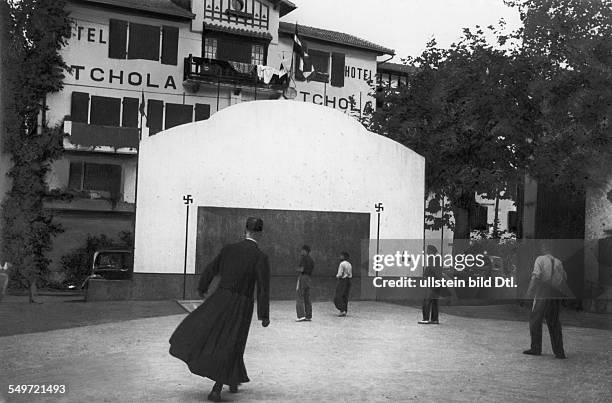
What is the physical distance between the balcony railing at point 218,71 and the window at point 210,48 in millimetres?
264

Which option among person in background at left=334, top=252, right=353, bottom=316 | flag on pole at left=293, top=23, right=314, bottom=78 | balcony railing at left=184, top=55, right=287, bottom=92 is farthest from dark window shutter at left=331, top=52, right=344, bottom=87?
person in background at left=334, top=252, right=353, bottom=316

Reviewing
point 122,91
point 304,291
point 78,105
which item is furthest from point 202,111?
point 304,291

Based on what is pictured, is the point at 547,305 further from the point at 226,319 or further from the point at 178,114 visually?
the point at 178,114

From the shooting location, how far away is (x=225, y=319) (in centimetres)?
720

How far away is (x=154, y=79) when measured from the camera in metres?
27.4

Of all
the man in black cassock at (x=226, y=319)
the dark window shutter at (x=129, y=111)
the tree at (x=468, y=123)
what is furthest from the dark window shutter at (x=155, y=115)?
the man in black cassock at (x=226, y=319)

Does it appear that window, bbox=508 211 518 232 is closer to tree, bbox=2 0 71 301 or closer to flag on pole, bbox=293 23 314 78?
flag on pole, bbox=293 23 314 78

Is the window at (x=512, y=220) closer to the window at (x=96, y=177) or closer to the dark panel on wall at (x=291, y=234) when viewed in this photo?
the dark panel on wall at (x=291, y=234)

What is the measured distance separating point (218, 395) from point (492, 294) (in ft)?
55.0

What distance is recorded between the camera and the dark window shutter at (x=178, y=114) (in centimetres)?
2827

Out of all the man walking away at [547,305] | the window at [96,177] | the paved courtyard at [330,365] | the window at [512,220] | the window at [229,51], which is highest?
the window at [229,51]

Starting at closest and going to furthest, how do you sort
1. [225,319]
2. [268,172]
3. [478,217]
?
[225,319] < [268,172] < [478,217]

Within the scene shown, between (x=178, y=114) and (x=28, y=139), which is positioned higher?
(x=178, y=114)

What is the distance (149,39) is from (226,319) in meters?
22.5
